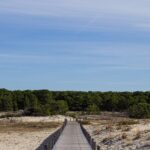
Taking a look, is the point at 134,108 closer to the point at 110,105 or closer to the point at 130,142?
the point at 110,105

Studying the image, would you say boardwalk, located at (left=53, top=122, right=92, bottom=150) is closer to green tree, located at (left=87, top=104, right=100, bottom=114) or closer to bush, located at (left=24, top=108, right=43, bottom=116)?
bush, located at (left=24, top=108, right=43, bottom=116)

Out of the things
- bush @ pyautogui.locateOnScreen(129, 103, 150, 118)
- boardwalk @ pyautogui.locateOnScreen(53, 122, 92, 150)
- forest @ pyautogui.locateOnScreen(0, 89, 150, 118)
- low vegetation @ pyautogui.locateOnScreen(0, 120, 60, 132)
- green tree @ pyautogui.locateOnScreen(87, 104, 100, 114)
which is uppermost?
forest @ pyautogui.locateOnScreen(0, 89, 150, 118)

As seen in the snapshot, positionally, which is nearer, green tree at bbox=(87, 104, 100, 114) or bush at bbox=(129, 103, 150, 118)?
bush at bbox=(129, 103, 150, 118)

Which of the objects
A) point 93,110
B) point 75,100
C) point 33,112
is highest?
point 75,100

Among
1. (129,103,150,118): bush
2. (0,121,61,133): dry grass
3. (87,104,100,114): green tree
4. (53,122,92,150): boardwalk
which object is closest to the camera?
(53,122,92,150): boardwalk

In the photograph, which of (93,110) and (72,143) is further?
(93,110)

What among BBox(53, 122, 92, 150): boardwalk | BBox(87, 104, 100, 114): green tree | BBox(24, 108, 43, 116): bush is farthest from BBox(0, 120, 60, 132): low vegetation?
BBox(87, 104, 100, 114): green tree

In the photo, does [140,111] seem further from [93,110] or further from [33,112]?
[93,110]

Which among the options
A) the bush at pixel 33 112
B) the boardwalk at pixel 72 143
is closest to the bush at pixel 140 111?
the bush at pixel 33 112

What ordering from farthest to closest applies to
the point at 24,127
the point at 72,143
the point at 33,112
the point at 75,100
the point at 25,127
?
the point at 75,100 → the point at 33,112 → the point at 24,127 → the point at 25,127 → the point at 72,143

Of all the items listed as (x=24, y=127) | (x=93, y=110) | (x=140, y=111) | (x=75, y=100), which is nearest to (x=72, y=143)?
(x=24, y=127)

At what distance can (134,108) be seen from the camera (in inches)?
4719

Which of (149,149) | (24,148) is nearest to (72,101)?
(24,148)

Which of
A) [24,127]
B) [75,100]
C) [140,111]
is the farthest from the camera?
[75,100]
